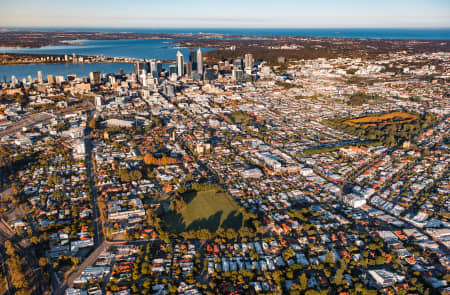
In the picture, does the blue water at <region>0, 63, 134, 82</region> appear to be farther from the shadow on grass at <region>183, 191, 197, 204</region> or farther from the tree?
the tree

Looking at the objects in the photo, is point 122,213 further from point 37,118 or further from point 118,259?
point 37,118

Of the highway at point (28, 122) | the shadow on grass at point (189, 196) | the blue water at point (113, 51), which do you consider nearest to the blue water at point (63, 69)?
the blue water at point (113, 51)

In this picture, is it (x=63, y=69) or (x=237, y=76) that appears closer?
(x=237, y=76)

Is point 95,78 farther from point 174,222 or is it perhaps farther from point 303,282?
point 303,282

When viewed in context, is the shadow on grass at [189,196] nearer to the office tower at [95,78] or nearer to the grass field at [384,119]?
the grass field at [384,119]

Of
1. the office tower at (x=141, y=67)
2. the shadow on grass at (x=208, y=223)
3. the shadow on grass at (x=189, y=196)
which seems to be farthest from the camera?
the office tower at (x=141, y=67)

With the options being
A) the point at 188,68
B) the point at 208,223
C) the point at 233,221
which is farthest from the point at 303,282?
the point at 188,68

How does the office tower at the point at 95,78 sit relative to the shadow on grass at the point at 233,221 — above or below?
above

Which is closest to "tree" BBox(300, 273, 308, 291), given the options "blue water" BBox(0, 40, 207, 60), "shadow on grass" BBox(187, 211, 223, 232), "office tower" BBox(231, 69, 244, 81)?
"shadow on grass" BBox(187, 211, 223, 232)
